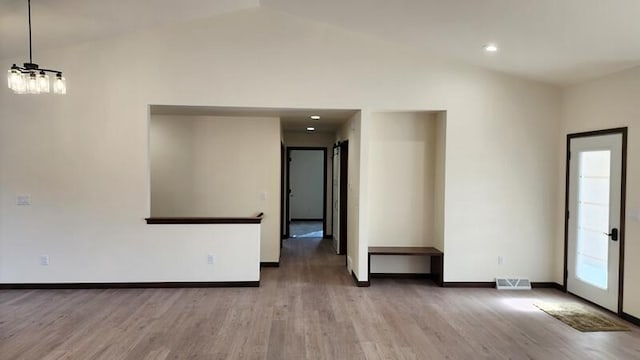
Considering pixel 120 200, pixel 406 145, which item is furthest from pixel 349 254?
pixel 120 200

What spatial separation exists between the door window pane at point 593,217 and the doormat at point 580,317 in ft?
1.24

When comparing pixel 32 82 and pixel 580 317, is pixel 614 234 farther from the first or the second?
pixel 32 82

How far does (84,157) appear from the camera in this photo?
4.97 metres

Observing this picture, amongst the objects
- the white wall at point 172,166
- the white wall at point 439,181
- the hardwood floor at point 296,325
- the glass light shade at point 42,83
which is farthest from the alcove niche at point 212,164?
the glass light shade at point 42,83

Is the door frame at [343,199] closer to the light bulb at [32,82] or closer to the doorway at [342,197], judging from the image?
the doorway at [342,197]

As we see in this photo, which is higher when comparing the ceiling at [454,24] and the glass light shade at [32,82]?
the ceiling at [454,24]

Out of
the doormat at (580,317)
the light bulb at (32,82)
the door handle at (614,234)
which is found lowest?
the doormat at (580,317)

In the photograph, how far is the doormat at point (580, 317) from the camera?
12.8 feet

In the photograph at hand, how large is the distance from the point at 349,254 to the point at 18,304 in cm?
409

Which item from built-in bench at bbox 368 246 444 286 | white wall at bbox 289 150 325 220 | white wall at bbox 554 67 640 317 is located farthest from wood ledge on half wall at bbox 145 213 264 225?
white wall at bbox 289 150 325 220

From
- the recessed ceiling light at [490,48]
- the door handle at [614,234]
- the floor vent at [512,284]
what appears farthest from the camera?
the floor vent at [512,284]

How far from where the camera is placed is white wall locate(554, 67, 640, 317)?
13.2 feet

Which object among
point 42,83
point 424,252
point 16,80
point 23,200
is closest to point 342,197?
point 424,252

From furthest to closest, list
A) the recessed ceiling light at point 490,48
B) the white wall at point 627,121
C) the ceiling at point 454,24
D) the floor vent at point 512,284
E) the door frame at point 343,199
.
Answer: the door frame at point 343,199, the floor vent at point 512,284, the recessed ceiling light at point 490,48, the white wall at point 627,121, the ceiling at point 454,24
